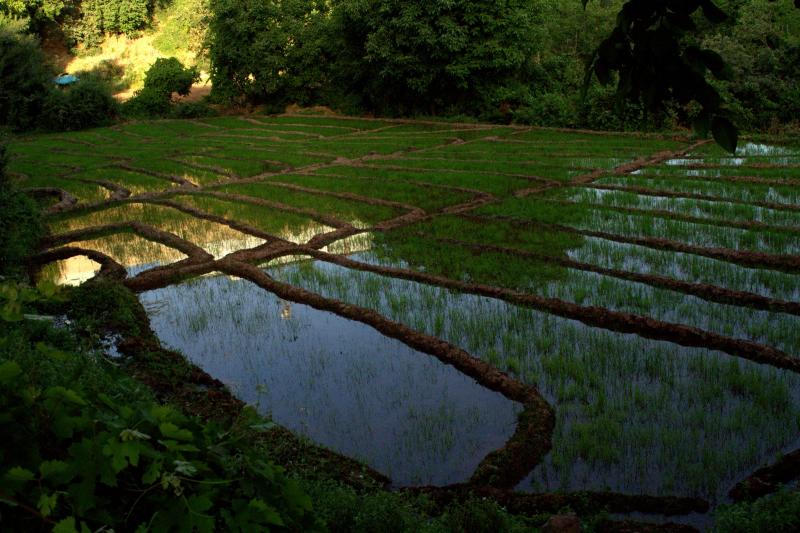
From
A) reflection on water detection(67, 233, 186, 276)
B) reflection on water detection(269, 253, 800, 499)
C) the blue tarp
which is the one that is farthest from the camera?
the blue tarp

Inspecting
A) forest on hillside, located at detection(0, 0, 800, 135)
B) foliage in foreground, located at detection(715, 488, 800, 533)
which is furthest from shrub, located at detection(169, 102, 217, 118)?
foliage in foreground, located at detection(715, 488, 800, 533)

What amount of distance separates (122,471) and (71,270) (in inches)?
332

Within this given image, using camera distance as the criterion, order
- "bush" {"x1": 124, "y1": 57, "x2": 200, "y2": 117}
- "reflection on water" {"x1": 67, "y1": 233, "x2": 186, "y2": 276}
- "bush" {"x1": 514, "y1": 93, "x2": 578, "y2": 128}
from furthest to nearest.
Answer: "bush" {"x1": 124, "y1": 57, "x2": 200, "y2": 117}, "bush" {"x1": 514, "y1": 93, "x2": 578, "y2": 128}, "reflection on water" {"x1": 67, "y1": 233, "x2": 186, "y2": 276}

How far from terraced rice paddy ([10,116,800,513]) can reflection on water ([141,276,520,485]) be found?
0.08 feet

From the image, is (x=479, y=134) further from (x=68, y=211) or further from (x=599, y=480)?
(x=599, y=480)

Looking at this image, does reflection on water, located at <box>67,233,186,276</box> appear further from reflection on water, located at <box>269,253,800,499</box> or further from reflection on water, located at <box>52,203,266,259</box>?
reflection on water, located at <box>269,253,800,499</box>

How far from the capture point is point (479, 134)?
1927cm

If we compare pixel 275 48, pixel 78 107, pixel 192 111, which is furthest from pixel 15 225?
pixel 192 111

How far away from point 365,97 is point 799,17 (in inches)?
520

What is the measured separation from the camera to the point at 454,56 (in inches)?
832

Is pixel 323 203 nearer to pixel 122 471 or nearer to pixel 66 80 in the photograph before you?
pixel 122 471

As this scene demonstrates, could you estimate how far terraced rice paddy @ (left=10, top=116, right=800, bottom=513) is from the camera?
456cm

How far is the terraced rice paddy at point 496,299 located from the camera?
456 centimetres

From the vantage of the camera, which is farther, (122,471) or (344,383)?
(344,383)
